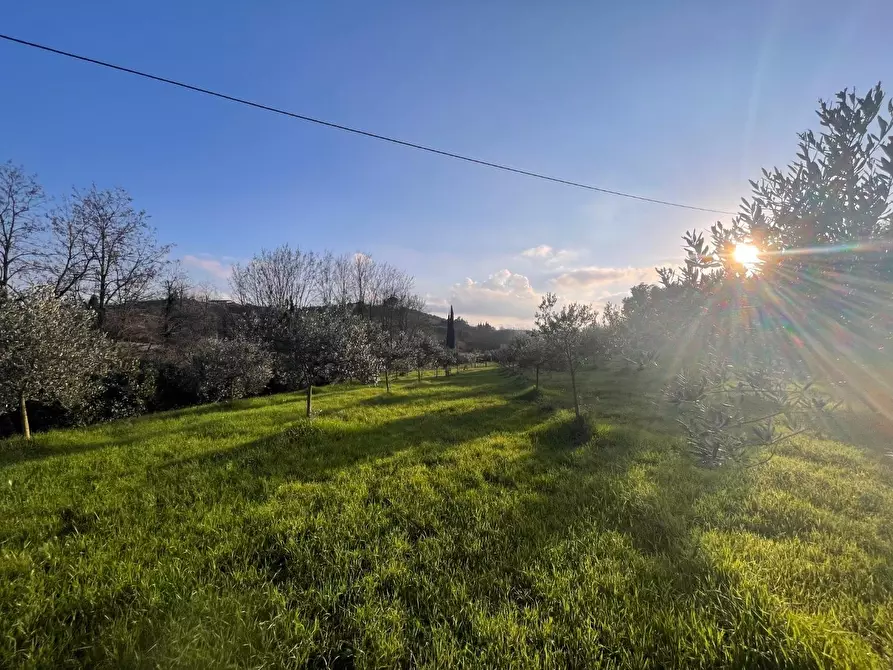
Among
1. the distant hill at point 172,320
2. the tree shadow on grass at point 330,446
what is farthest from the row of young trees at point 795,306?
the distant hill at point 172,320

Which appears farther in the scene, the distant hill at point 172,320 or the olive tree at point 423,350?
the olive tree at point 423,350

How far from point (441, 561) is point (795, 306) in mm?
4766

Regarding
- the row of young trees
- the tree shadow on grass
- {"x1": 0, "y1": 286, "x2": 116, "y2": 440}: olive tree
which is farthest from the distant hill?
the row of young trees

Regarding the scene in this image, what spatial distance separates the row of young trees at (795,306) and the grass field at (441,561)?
62.1 inches

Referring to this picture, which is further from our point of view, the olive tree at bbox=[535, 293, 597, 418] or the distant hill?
the distant hill

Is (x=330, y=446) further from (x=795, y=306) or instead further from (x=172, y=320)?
(x=172, y=320)

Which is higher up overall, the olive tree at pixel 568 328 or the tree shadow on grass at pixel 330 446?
the olive tree at pixel 568 328

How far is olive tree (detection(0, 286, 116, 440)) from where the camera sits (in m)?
9.64

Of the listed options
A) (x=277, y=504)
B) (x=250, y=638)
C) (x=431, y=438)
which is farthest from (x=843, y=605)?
(x=431, y=438)

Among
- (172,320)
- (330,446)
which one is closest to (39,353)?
(330,446)

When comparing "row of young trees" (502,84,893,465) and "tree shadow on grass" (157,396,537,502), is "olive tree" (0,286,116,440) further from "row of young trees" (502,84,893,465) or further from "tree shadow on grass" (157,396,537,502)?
"row of young trees" (502,84,893,465)

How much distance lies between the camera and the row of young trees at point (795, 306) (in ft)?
9.45

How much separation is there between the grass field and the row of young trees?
5.18ft

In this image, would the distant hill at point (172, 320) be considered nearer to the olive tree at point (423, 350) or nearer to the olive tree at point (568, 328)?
the olive tree at point (423, 350)
